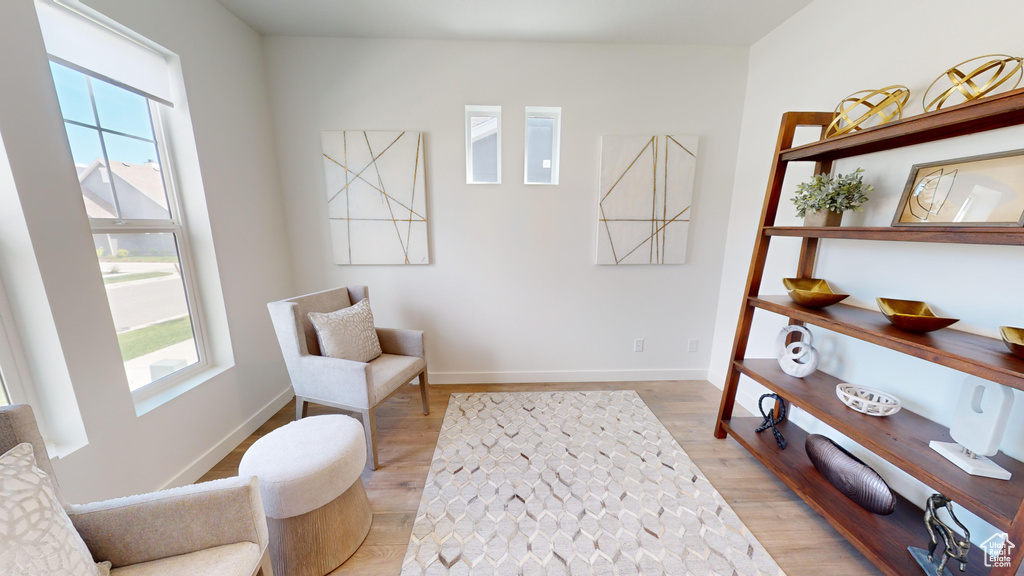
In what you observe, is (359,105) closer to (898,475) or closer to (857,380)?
(857,380)

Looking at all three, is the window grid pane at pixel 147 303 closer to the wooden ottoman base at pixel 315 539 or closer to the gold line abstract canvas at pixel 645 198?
the wooden ottoman base at pixel 315 539

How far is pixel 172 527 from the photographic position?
0.87m

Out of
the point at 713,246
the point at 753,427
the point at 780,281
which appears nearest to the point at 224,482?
the point at 753,427

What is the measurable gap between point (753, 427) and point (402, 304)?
253 centimetres

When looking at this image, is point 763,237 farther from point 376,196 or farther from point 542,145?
point 376,196

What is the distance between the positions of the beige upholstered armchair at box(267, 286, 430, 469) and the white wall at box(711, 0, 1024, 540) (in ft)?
8.23

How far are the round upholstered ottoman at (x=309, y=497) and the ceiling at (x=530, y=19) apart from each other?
7.80ft

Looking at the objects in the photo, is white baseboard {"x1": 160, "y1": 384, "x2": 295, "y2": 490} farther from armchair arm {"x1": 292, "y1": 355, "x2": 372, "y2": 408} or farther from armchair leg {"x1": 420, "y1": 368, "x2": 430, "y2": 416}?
armchair leg {"x1": 420, "y1": 368, "x2": 430, "y2": 416}

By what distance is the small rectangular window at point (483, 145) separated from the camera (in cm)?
238

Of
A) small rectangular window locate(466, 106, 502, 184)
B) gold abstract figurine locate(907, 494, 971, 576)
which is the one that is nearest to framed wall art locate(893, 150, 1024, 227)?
gold abstract figurine locate(907, 494, 971, 576)

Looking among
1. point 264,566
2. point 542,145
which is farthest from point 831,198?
point 264,566

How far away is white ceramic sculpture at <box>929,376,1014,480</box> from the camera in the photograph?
1031 millimetres

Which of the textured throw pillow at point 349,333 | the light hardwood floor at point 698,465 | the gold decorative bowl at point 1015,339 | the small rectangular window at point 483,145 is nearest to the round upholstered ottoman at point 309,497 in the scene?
the light hardwood floor at point 698,465

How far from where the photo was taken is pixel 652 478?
1718 millimetres
